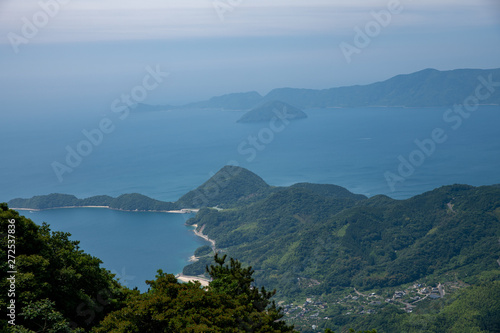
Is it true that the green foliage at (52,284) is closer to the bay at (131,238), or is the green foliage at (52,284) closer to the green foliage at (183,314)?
the green foliage at (183,314)

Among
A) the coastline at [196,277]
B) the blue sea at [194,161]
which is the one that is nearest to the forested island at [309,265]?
the coastline at [196,277]

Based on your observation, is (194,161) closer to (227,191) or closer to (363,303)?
(227,191)

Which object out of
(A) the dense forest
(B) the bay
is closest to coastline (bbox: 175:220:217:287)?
(B) the bay

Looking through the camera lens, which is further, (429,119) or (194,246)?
(429,119)

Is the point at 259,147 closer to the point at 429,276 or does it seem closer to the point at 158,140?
the point at 158,140

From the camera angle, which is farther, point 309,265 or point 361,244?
point 361,244

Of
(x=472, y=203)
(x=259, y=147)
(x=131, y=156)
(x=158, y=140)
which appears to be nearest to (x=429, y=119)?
(x=259, y=147)

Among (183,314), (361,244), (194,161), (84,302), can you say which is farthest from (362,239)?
(194,161)

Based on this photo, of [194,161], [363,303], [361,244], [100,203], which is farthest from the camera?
[194,161]
